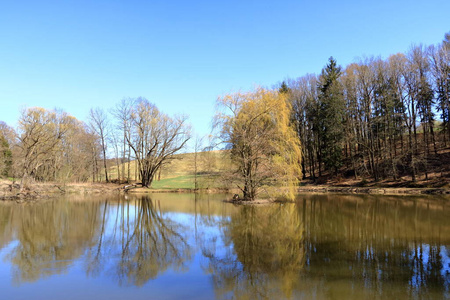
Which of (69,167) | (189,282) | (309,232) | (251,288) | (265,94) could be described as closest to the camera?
(251,288)

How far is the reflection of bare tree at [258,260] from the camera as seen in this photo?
5.68m

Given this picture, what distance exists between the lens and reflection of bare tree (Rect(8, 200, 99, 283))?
7.12 m

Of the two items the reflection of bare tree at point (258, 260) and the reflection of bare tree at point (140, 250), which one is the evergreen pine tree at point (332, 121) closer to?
the reflection of bare tree at point (258, 260)

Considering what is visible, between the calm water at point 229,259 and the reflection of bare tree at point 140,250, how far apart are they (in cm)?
3

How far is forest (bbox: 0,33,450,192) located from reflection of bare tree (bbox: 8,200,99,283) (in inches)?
452

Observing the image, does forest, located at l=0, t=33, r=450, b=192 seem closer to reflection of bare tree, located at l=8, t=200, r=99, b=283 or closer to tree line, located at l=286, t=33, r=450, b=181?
tree line, located at l=286, t=33, r=450, b=181

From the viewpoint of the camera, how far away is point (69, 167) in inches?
1385

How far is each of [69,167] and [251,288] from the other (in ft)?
116

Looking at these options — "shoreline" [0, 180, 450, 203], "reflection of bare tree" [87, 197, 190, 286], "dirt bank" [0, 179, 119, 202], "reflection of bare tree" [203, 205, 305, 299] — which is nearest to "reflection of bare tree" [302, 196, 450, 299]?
"reflection of bare tree" [203, 205, 305, 299]

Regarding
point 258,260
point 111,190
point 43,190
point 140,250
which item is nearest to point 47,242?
point 140,250

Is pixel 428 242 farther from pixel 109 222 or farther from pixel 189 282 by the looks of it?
pixel 109 222

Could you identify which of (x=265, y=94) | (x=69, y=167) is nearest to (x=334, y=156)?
(x=265, y=94)

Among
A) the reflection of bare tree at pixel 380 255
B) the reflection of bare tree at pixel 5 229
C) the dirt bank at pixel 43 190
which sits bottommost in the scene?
the reflection of bare tree at pixel 380 255

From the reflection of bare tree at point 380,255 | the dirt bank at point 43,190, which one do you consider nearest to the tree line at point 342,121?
the reflection of bare tree at point 380,255
